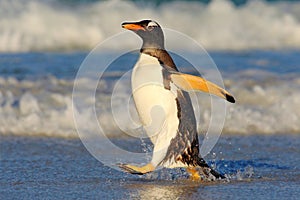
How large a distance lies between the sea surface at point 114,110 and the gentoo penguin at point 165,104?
0.13 m

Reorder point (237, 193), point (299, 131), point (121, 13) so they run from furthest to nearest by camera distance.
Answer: point (121, 13), point (299, 131), point (237, 193)

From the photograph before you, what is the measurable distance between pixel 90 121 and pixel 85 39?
6667 millimetres

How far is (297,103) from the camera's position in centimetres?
730

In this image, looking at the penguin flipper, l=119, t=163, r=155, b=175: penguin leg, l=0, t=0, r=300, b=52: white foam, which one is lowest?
l=119, t=163, r=155, b=175: penguin leg

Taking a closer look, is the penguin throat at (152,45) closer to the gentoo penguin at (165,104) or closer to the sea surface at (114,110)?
the gentoo penguin at (165,104)

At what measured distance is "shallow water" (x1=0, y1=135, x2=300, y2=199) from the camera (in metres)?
4.32

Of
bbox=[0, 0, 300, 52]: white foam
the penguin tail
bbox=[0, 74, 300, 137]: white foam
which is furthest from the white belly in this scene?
bbox=[0, 0, 300, 52]: white foam

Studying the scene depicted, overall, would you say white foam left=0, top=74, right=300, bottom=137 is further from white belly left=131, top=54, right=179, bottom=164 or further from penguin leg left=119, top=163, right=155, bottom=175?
penguin leg left=119, top=163, right=155, bottom=175

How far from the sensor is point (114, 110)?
6938 millimetres

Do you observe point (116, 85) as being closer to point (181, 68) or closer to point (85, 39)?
point (181, 68)

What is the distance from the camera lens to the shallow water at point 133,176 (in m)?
4.32

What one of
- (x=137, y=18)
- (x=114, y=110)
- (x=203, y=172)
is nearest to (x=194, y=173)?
(x=203, y=172)

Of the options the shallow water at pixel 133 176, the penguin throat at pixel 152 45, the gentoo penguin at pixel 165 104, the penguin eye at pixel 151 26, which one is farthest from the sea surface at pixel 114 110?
the penguin eye at pixel 151 26

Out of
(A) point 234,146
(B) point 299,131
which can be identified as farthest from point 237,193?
(B) point 299,131
